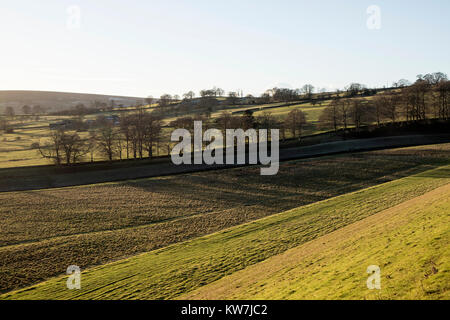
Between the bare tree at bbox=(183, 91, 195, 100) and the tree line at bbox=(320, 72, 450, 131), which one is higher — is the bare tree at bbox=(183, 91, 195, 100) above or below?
above

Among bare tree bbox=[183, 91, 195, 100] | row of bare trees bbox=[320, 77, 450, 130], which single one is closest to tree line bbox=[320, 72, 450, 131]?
row of bare trees bbox=[320, 77, 450, 130]

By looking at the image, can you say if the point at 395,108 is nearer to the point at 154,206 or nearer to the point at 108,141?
the point at 108,141

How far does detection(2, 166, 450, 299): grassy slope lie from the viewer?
15.7 metres

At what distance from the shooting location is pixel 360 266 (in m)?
13.9

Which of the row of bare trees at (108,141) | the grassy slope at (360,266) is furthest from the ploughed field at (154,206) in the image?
the row of bare trees at (108,141)

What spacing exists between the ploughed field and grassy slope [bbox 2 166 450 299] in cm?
196

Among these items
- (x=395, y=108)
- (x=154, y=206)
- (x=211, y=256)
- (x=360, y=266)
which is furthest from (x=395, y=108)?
(x=360, y=266)

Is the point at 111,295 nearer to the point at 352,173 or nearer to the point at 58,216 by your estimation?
the point at 58,216

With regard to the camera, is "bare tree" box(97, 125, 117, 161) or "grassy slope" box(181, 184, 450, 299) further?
"bare tree" box(97, 125, 117, 161)

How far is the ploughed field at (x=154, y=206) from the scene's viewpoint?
21547mm

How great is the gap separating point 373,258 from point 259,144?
163 ft

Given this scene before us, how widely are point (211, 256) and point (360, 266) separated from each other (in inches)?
345

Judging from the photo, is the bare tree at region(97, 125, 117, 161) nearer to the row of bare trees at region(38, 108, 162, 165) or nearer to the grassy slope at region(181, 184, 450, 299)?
the row of bare trees at region(38, 108, 162, 165)

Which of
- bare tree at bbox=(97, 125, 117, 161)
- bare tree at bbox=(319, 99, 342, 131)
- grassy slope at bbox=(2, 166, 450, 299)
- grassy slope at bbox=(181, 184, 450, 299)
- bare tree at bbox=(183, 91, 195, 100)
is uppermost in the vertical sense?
bare tree at bbox=(183, 91, 195, 100)
